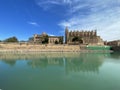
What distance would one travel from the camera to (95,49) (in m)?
65.0

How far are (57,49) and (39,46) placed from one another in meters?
6.63

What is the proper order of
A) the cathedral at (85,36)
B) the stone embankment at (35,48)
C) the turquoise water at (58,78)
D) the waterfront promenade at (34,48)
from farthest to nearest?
the cathedral at (85,36), the stone embankment at (35,48), the waterfront promenade at (34,48), the turquoise water at (58,78)

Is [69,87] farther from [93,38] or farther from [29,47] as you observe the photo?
[93,38]

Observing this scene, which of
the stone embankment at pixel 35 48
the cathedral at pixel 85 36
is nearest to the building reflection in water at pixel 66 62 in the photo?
the stone embankment at pixel 35 48

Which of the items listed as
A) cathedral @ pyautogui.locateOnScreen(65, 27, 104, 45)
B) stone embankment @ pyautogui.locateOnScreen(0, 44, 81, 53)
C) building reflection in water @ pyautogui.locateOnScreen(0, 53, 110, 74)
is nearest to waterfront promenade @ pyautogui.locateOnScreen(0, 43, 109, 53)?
stone embankment @ pyautogui.locateOnScreen(0, 44, 81, 53)

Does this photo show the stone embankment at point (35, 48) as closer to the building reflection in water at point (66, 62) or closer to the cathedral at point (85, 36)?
the building reflection in water at point (66, 62)

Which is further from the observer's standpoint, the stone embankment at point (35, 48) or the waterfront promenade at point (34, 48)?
A: the stone embankment at point (35, 48)

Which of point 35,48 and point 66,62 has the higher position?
point 35,48

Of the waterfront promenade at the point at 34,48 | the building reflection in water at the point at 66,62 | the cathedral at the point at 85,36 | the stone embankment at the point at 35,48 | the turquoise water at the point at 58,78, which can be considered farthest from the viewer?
the cathedral at the point at 85,36

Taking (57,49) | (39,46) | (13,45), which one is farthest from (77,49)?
(13,45)

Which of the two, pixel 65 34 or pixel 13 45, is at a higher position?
pixel 65 34

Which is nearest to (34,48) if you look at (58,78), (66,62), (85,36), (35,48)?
(35,48)

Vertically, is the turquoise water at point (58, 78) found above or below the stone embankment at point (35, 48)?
below

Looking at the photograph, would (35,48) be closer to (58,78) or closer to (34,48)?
(34,48)
